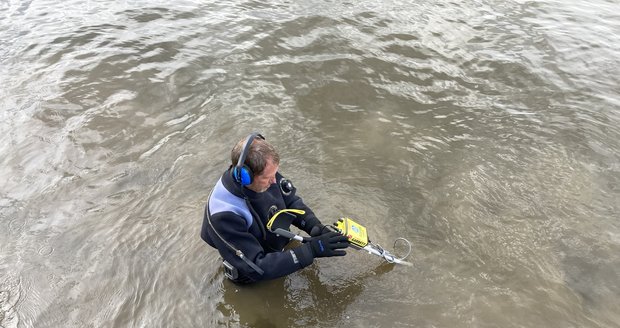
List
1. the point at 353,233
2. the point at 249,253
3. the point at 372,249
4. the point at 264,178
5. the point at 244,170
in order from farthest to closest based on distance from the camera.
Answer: the point at 372,249
the point at 353,233
the point at 249,253
the point at 264,178
the point at 244,170

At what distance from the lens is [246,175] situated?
10.4 feet

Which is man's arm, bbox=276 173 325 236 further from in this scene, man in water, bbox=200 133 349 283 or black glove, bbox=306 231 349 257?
black glove, bbox=306 231 349 257

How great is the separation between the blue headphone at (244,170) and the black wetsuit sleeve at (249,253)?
32cm

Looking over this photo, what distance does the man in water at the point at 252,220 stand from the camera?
3.23 m

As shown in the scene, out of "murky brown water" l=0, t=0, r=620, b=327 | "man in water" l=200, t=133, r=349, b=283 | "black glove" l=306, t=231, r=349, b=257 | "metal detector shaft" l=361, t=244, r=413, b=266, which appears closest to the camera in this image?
"man in water" l=200, t=133, r=349, b=283

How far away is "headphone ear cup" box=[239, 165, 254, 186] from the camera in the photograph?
3.16 m

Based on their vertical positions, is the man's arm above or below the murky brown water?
above

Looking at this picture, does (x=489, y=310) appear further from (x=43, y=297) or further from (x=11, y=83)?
(x=11, y=83)

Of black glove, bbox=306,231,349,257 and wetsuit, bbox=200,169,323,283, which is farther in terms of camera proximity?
black glove, bbox=306,231,349,257

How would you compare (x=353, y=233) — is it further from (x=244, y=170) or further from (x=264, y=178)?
(x=244, y=170)

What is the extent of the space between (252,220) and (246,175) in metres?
0.53

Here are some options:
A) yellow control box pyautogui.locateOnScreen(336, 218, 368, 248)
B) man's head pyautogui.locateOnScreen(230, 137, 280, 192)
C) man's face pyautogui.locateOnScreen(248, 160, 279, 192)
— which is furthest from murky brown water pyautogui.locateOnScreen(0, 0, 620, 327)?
man's head pyautogui.locateOnScreen(230, 137, 280, 192)

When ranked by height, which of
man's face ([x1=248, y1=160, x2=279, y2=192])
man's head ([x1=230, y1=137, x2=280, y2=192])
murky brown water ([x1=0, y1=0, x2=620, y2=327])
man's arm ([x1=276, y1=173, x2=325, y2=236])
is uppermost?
man's head ([x1=230, y1=137, x2=280, y2=192])

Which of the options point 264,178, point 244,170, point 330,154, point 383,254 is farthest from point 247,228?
point 330,154
